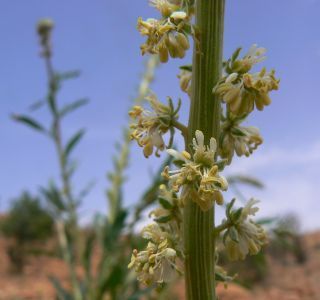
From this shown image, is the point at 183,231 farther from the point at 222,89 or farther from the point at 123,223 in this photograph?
the point at 123,223

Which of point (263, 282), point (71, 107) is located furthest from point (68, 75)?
point (263, 282)

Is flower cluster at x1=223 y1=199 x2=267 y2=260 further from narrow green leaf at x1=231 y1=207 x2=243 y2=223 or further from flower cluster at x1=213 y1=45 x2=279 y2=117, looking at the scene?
flower cluster at x1=213 y1=45 x2=279 y2=117

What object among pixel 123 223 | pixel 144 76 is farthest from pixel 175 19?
pixel 144 76

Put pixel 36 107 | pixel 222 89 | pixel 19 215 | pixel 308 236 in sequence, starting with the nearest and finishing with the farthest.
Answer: pixel 222 89, pixel 36 107, pixel 19 215, pixel 308 236

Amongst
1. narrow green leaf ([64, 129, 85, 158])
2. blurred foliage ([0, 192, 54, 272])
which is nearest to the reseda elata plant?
narrow green leaf ([64, 129, 85, 158])

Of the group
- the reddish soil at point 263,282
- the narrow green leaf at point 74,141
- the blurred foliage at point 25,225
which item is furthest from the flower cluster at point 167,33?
the blurred foliage at point 25,225

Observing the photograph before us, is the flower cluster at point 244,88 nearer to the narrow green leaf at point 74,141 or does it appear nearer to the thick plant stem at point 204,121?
A: the thick plant stem at point 204,121
